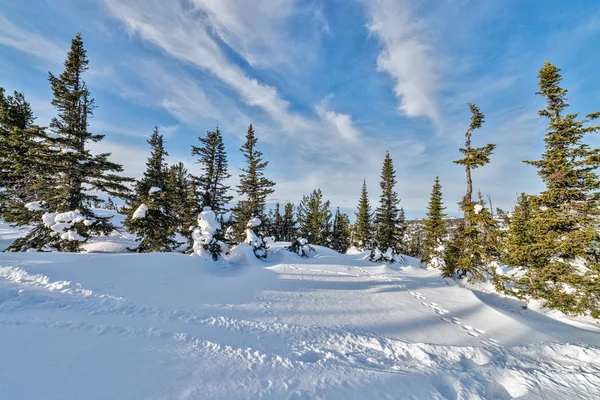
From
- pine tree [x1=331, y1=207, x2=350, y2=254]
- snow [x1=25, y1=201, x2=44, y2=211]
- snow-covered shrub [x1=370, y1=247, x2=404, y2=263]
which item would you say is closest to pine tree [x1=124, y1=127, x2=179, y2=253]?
snow [x1=25, y1=201, x2=44, y2=211]

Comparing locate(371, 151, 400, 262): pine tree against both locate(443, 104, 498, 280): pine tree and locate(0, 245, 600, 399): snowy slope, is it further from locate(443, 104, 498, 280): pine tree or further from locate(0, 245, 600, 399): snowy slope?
locate(0, 245, 600, 399): snowy slope

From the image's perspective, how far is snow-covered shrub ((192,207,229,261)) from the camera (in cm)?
1305

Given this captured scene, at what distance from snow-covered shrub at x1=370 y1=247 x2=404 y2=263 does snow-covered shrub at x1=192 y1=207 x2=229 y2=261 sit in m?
14.9

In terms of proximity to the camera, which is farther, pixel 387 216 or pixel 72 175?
pixel 387 216

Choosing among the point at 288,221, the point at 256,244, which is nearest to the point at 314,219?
the point at 288,221

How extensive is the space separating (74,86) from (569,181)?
2775cm

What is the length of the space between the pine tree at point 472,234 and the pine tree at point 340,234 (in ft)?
99.5

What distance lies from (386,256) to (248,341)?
18.8 meters

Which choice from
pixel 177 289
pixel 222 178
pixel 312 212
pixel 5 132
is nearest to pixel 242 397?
pixel 177 289

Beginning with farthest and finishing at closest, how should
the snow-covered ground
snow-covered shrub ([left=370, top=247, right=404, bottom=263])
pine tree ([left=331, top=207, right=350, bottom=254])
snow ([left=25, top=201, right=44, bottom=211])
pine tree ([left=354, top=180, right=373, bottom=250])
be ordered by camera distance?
pine tree ([left=331, top=207, right=350, bottom=254]), pine tree ([left=354, top=180, right=373, bottom=250]), snow-covered shrub ([left=370, top=247, right=404, bottom=263]), snow ([left=25, top=201, right=44, bottom=211]), the snow-covered ground

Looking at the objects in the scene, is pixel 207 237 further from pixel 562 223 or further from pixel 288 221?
pixel 288 221

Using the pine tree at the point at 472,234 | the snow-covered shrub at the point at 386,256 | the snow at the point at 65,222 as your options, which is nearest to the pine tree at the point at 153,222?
the snow at the point at 65,222

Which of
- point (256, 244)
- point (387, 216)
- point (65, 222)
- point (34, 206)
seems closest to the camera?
point (65, 222)

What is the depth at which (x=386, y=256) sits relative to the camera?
21.3m
